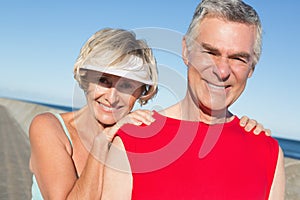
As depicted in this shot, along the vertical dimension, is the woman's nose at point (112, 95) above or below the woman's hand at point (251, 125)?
below

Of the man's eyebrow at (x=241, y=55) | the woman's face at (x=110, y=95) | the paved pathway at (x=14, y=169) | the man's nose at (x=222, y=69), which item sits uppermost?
the man's eyebrow at (x=241, y=55)

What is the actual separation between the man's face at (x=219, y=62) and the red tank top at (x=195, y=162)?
6.7 inches

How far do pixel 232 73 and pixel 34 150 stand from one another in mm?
1611

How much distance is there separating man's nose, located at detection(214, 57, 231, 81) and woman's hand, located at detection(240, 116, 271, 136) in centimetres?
36

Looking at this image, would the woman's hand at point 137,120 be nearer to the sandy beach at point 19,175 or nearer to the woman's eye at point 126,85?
the woman's eye at point 126,85

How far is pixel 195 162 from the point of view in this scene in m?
2.46

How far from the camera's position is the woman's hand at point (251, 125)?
2723 mm

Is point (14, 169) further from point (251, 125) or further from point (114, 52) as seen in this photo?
point (251, 125)

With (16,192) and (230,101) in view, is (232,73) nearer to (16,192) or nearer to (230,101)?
(230,101)

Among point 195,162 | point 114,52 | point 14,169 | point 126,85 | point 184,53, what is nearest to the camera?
point 195,162

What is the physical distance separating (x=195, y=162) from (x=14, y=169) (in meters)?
8.18

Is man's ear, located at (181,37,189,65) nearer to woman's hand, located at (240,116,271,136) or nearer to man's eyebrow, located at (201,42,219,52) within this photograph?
man's eyebrow, located at (201,42,219,52)

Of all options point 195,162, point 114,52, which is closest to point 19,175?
point 114,52

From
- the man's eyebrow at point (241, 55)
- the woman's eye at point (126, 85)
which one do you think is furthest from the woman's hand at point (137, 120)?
the woman's eye at point (126, 85)
